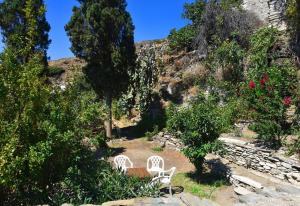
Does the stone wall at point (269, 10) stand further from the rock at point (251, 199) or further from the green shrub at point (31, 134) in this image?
the green shrub at point (31, 134)

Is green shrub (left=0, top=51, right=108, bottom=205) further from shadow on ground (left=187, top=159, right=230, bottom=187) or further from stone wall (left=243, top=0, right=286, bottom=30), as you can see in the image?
stone wall (left=243, top=0, right=286, bottom=30)

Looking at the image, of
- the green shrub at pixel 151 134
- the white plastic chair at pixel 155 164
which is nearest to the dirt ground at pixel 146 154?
the green shrub at pixel 151 134

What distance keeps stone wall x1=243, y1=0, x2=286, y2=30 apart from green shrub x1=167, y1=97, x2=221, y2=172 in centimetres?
917

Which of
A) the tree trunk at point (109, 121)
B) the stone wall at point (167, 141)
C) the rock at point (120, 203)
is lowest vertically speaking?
the rock at point (120, 203)

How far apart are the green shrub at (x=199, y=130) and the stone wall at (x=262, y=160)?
0.97m

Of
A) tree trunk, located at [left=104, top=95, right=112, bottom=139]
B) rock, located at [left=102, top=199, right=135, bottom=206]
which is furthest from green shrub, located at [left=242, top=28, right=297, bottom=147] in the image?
tree trunk, located at [left=104, top=95, right=112, bottom=139]

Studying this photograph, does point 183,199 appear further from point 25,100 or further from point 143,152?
point 143,152

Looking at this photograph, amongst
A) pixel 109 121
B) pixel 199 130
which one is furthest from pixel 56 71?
pixel 199 130

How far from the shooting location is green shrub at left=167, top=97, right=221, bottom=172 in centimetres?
1123

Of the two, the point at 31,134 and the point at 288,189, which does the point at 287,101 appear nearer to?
the point at 288,189

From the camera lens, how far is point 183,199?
7.86m

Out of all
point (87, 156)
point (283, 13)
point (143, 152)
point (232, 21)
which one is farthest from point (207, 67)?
point (87, 156)

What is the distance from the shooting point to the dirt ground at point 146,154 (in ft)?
44.3

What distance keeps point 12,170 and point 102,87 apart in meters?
11.7
